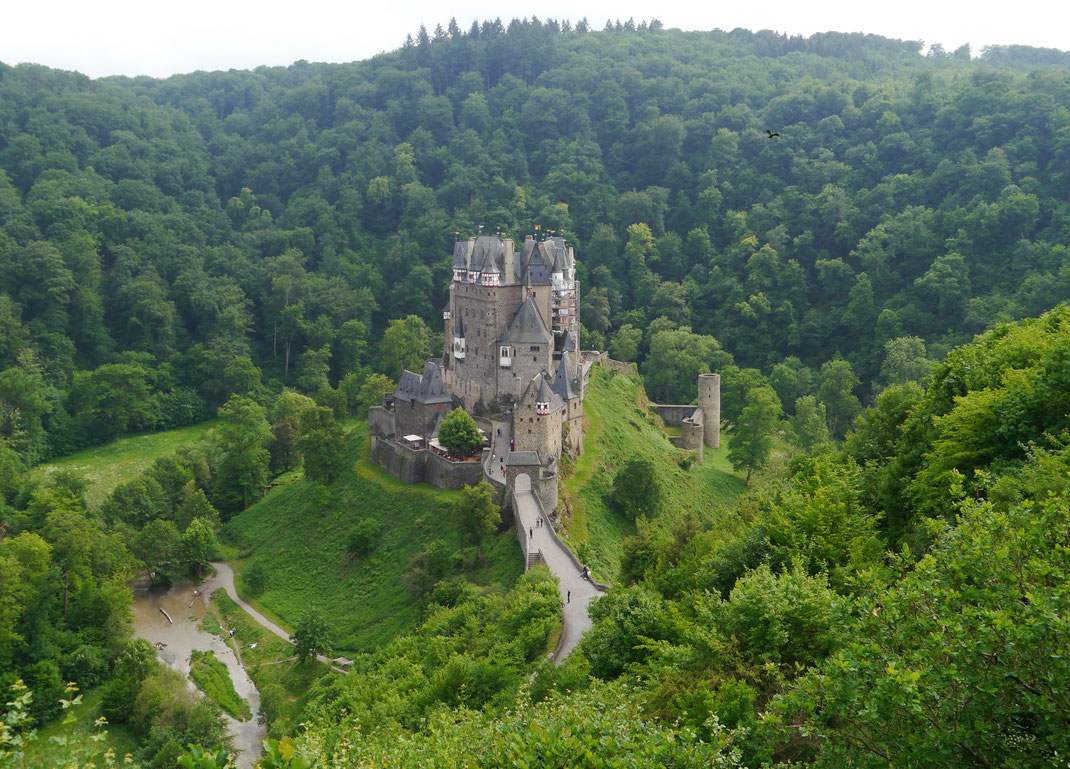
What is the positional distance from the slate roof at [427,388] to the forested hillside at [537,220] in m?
25.2

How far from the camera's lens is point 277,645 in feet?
174

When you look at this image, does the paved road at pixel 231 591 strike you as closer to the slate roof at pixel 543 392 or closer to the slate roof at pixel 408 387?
the slate roof at pixel 408 387

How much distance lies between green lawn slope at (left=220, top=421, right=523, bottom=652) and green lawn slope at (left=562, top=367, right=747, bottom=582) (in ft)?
18.9

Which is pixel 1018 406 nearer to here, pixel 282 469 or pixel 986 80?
pixel 282 469

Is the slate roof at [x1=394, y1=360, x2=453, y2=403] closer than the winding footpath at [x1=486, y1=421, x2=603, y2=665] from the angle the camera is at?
No

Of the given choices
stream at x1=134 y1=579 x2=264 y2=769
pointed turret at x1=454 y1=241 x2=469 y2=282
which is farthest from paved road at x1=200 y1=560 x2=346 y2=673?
pointed turret at x1=454 y1=241 x2=469 y2=282

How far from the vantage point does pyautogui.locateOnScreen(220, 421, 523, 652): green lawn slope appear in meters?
50.7

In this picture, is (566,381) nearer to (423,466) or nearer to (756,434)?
(423,466)

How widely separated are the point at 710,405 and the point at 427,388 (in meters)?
25.4

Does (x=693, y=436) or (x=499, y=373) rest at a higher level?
(x=499, y=373)

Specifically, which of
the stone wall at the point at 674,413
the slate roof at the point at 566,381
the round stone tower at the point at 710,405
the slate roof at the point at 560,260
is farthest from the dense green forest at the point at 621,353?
the slate roof at the point at 560,260

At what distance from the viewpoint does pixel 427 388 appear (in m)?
61.4

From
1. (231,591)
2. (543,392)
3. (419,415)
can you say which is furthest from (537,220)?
(231,591)

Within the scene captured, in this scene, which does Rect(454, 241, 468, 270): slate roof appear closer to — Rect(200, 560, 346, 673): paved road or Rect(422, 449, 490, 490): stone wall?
Rect(422, 449, 490, 490): stone wall
